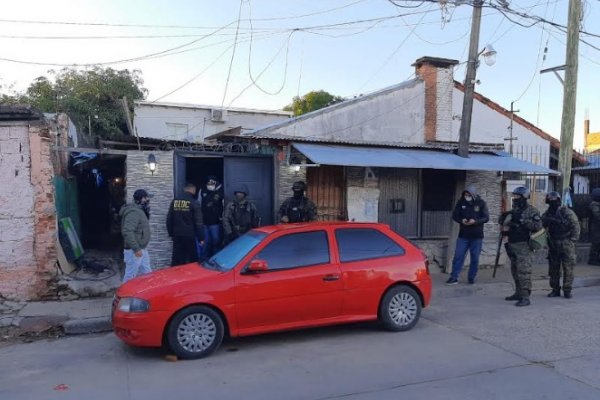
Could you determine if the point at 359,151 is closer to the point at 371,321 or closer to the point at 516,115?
the point at 371,321

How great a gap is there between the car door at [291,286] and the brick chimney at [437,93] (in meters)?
8.95

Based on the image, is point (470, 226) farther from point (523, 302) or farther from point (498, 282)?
point (523, 302)

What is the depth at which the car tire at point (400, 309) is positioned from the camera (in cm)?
655

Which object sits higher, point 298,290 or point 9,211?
point 9,211

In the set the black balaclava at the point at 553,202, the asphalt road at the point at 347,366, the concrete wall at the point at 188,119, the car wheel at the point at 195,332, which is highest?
the concrete wall at the point at 188,119

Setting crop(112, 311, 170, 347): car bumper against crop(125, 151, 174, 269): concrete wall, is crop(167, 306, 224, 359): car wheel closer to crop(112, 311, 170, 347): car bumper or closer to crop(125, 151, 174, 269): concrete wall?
crop(112, 311, 170, 347): car bumper

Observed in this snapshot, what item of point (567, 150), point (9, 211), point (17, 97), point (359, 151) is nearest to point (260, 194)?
point (359, 151)

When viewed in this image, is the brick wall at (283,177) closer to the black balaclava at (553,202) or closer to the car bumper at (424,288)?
the car bumper at (424,288)

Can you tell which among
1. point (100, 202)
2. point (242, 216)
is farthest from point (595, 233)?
point (100, 202)

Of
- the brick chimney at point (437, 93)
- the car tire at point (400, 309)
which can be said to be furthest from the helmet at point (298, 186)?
the brick chimney at point (437, 93)

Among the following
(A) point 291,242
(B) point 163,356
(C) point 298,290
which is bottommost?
(B) point 163,356

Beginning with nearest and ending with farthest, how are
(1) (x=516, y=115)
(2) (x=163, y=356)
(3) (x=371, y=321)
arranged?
(2) (x=163, y=356) < (3) (x=371, y=321) < (1) (x=516, y=115)

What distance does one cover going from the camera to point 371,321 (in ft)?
23.3

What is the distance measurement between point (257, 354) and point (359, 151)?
522cm
